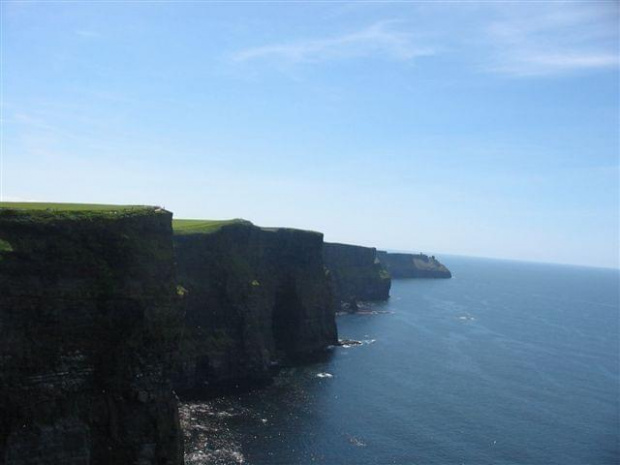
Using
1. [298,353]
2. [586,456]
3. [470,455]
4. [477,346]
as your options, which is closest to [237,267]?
[298,353]

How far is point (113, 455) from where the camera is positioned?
45438mm

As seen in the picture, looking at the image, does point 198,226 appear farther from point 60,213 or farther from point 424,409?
point 424,409

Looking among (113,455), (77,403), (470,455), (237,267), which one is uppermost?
(237,267)

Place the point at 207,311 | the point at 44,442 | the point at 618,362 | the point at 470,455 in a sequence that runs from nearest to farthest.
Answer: the point at 44,442 → the point at 470,455 → the point at 207,311 → the point at 618,362

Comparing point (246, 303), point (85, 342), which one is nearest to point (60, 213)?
point (85, 342)

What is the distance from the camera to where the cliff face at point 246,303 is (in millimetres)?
83688

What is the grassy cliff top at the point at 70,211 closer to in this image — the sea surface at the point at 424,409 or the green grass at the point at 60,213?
the green grass at the point at 60,213

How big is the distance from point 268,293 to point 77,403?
61.1 metres

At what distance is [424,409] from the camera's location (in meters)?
79.8

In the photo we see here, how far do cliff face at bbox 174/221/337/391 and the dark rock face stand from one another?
25396 mm

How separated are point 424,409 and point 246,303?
33.5 metres


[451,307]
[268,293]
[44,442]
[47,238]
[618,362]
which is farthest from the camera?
[451,307]

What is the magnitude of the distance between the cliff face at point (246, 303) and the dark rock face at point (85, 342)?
25.4m

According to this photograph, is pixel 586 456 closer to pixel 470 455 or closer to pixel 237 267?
pixel 470 455
